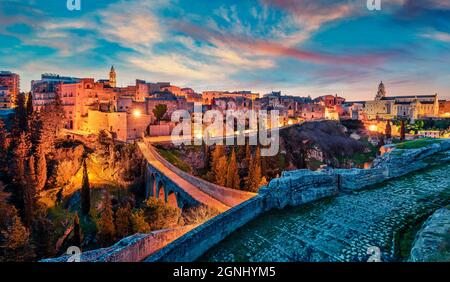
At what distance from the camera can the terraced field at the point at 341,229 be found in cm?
660

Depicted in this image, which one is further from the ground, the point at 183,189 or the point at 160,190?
the point at 183,189

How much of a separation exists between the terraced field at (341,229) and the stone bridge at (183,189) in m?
10.7

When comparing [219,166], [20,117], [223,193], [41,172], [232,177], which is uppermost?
[20,117]

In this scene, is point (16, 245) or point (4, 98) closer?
point (16, 245)

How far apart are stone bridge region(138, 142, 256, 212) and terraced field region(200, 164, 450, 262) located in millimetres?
10678

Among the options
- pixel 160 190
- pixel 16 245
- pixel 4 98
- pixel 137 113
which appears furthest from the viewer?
pixel 4 98

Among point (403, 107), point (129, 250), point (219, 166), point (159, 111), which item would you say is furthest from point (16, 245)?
point (403, 107)

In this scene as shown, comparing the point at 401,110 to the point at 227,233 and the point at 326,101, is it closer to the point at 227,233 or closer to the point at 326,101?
the point at 326,101

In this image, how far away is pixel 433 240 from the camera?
6043mm

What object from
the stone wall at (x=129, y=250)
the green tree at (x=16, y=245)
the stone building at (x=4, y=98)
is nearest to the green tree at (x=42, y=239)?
the green tree at (x=16, y=245)

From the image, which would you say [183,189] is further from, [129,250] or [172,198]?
[129,250]

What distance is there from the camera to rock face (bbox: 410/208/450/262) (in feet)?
18.2

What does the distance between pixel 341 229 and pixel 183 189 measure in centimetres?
1713
